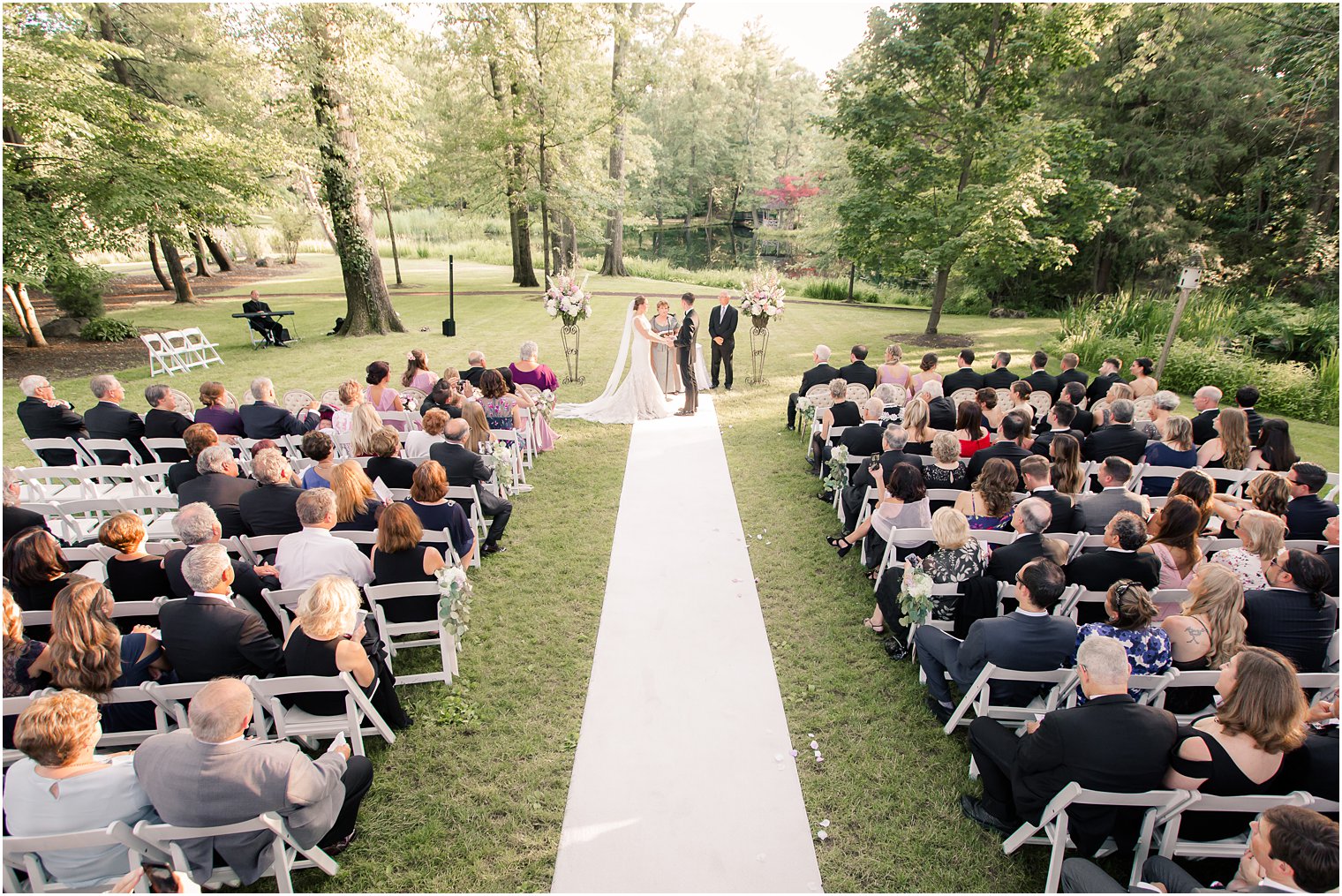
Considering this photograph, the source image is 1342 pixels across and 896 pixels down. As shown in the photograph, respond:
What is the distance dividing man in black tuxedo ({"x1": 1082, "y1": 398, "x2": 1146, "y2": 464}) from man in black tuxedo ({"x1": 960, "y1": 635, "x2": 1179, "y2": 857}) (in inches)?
186

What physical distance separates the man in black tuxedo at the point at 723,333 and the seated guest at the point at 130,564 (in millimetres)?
9908

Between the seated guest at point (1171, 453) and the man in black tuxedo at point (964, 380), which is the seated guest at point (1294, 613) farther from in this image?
the man in black tuxedo at point (964, 380)

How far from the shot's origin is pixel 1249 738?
3230 mm

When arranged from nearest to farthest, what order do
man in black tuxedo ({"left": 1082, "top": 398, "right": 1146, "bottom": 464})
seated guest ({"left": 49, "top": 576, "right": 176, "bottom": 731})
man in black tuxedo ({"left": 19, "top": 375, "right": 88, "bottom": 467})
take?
1. seated guest ({"left": 49, "top": 576, "right": 176, "bottom": 731})
2. man in black tuxedo ({"left": 1082, "top": 398, "right": 1146, "bottom": 464})
3. man in black tuxedo ({"left": 19, "top": 375, "right": 88, "bottom": 467})

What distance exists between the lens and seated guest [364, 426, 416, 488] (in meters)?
6.40

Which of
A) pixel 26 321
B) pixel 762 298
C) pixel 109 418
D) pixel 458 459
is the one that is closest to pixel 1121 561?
pixel 458 459

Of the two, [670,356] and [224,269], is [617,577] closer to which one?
[670,356]

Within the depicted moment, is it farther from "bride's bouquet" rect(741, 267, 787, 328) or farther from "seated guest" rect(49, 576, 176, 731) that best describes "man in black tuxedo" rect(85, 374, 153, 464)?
"bride's bouquet" rect(741, 267, 787, 328)

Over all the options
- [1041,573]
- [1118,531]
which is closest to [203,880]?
[1041,573]

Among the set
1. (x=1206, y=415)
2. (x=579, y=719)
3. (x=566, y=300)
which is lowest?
(x=579, y=719)

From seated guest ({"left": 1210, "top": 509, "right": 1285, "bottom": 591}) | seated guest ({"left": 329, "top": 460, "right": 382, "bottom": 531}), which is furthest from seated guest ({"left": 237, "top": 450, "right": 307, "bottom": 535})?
seated guest ({"left": 1210, "top": 509, "right": 1285, "bottom": 591})

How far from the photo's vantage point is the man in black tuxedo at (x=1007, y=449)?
258 inches

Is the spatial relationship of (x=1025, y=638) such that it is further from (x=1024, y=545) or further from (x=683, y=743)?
(x=683, y=743)

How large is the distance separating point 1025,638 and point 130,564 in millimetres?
6227
